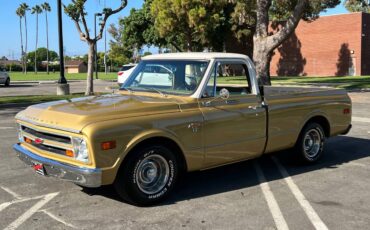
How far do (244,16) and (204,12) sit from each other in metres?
3.39

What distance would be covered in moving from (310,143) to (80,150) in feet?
14.0

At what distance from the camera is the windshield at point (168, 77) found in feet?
20.9

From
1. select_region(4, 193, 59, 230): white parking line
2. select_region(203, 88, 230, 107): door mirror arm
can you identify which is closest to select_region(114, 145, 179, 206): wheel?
select_region(203, 88, 230, 107): door mirror arm

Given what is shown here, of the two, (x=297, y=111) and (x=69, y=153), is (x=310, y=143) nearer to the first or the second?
(x=297, y=111)

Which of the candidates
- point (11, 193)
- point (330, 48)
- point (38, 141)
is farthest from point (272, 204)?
point (330, 48)

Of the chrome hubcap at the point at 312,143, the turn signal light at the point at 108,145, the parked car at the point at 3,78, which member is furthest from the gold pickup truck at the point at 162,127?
the parked car at the point at 3,78

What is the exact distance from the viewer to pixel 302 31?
170 feet

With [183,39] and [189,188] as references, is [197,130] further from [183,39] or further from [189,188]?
[183,39]

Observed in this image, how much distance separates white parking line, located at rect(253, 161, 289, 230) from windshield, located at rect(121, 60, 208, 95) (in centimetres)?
164

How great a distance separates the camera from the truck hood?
5219 mm

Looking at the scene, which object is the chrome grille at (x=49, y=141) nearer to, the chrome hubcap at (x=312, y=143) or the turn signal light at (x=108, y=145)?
the turn signal light at (x=108, y=145)

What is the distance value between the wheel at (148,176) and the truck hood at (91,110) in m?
0.47

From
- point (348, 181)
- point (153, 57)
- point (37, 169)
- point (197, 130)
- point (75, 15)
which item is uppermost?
point (75, 15)

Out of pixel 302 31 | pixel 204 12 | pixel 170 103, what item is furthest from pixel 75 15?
pixel 302 31
